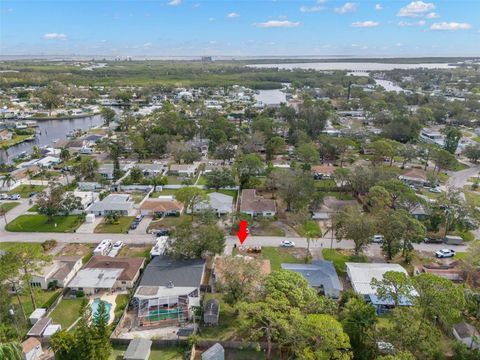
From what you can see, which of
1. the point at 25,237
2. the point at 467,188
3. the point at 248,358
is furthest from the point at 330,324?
the point at 467,188

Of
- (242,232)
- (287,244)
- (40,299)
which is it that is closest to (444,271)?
→ (287,244)

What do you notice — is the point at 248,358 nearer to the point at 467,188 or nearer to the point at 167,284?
the point at 167,284

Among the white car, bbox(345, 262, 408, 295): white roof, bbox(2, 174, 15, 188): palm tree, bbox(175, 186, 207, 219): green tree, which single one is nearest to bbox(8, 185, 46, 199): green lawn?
bbox(2, 174, 15, 188): palm tree

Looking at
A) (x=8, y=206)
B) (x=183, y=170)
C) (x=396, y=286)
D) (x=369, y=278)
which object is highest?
(x=396, y=286)

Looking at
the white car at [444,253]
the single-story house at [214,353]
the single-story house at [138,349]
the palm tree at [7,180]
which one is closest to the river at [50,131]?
the palm tree at [7,180]

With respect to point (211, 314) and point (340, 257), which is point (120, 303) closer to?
point (211, 314)

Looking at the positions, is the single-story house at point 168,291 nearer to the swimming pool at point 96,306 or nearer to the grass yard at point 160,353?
the swimming pool at point 96,306

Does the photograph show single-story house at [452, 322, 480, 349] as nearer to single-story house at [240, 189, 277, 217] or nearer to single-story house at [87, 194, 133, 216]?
single-story house at [240, 189, 277, 217]
